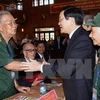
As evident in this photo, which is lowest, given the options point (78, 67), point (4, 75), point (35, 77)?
point (35, 77)

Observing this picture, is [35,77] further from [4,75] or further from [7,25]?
[7,25]

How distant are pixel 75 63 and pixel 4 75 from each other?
790 mm

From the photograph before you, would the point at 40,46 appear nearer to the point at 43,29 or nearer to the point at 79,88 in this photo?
the point at 79,88

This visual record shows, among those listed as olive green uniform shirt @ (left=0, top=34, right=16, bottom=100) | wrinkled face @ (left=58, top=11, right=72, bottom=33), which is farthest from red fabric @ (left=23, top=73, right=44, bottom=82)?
wrinkled face @ (left=58, top=11, right=72, bottom=33)

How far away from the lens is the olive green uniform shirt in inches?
69.9

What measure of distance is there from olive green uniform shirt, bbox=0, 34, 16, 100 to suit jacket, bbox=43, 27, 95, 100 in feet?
1.33

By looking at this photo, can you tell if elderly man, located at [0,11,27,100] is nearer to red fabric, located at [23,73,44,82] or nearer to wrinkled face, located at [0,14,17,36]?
wrinkled face, located at [0,14,17,36]

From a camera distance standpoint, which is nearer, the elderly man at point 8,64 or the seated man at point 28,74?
the elderly man at point 8,64

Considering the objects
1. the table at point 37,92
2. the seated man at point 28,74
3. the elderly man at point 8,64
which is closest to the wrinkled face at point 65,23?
the elderly man at point 8,64

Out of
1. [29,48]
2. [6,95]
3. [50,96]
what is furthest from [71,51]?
[29,48]

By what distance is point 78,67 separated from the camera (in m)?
1.66

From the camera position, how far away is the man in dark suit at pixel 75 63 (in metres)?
1.61

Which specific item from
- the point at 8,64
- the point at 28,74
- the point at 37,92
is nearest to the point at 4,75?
the point at 8,64

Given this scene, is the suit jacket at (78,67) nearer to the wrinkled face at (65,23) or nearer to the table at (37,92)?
the wrinkled face at (65,23)
